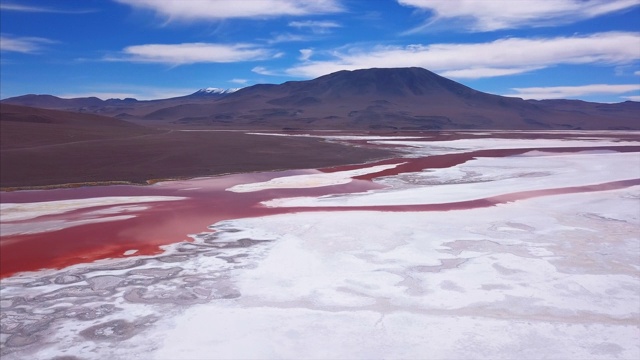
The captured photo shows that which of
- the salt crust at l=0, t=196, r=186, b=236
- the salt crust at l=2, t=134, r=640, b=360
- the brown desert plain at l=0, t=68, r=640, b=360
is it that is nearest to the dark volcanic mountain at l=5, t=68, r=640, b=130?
the brown desert plain at l=0, t=68, r=640, b=360

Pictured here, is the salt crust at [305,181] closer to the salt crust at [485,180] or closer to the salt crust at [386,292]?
the salt crust at [485,180]

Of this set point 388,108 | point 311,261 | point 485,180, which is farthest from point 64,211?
point 388,108

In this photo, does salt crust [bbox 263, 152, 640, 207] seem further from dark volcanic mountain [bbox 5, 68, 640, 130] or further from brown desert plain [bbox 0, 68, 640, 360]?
dark volcanic mountain [bbox 5, 68, 640, 130]

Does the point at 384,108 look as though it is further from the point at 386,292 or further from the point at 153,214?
the point at 386,292

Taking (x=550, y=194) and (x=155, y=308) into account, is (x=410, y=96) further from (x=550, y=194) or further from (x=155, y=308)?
(x=155, y=308)

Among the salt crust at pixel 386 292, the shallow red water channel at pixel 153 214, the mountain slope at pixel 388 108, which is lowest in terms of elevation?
the salt crust at pixel 386 292

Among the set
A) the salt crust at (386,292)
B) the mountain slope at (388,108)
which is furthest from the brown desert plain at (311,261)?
the mountain slope at (388,108)
